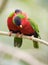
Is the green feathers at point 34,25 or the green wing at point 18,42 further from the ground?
the green feathers at point 34,25

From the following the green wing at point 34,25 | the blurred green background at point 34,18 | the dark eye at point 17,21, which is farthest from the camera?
the blurred green background at point 34,18

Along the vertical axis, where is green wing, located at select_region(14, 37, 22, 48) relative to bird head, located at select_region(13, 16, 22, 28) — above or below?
below

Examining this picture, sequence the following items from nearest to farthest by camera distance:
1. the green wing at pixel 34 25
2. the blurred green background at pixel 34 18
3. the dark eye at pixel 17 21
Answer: the dark eye at pixel 17 21 < the green wing at pixel 34 25 < the blurred green background at pixel 34 18

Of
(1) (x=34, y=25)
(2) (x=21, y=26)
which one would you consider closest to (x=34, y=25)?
(1) (x=34, y=25)

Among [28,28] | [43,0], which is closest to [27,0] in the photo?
[43,0]

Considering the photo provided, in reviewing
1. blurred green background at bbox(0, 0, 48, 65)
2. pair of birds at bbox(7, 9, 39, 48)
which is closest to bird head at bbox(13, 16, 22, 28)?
pair of birds at bbox(7, 9, 39, 48)

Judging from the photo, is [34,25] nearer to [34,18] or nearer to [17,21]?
[17,21]

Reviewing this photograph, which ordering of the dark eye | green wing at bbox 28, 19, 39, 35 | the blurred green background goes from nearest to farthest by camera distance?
the dark eye → green wing at bbox 28, 19, 39, 35 → the blurred green background

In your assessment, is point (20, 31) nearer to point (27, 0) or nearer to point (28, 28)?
point (28, 28)

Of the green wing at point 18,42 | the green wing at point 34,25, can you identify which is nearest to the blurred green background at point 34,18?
the green wing at point 18,42

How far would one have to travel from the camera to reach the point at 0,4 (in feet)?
9.10

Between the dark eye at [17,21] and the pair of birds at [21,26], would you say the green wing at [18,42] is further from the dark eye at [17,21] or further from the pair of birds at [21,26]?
the dark eye at [17,21]

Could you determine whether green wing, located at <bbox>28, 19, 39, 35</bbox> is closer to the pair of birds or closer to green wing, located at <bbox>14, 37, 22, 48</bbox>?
the pair of birds

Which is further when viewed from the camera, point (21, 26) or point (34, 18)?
point (34, 18)
